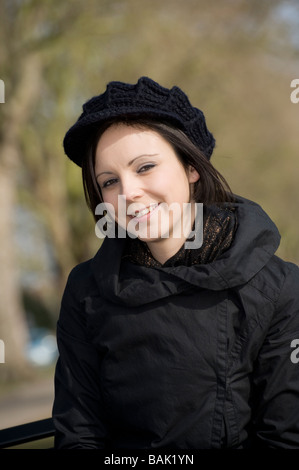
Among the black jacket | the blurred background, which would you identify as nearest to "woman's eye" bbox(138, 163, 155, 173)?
the black jacket

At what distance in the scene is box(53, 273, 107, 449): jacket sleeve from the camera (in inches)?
67.0

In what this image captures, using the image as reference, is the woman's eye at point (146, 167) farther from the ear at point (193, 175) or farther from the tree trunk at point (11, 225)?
the tree trunk at point (11, 225)

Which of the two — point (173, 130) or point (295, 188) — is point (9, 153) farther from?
point (173, 130)

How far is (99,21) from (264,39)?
2309 mm

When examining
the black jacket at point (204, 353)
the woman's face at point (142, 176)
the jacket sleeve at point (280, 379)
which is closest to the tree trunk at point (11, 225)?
the woman's face at point (142, 176)

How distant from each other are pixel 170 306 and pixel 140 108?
0.55 m

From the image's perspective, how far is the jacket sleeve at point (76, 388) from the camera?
170cm

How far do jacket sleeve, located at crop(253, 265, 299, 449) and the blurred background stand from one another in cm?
601

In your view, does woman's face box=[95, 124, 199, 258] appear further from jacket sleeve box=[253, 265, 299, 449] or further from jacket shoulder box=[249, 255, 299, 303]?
jacket sleeve box=[253, 265, 299, 449]

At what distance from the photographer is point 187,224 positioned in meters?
1.75

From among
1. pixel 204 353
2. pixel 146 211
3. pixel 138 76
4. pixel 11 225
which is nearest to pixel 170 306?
pixel 204 353

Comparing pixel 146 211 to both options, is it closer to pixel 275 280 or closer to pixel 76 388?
pixel 275 280

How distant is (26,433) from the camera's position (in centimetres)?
183
